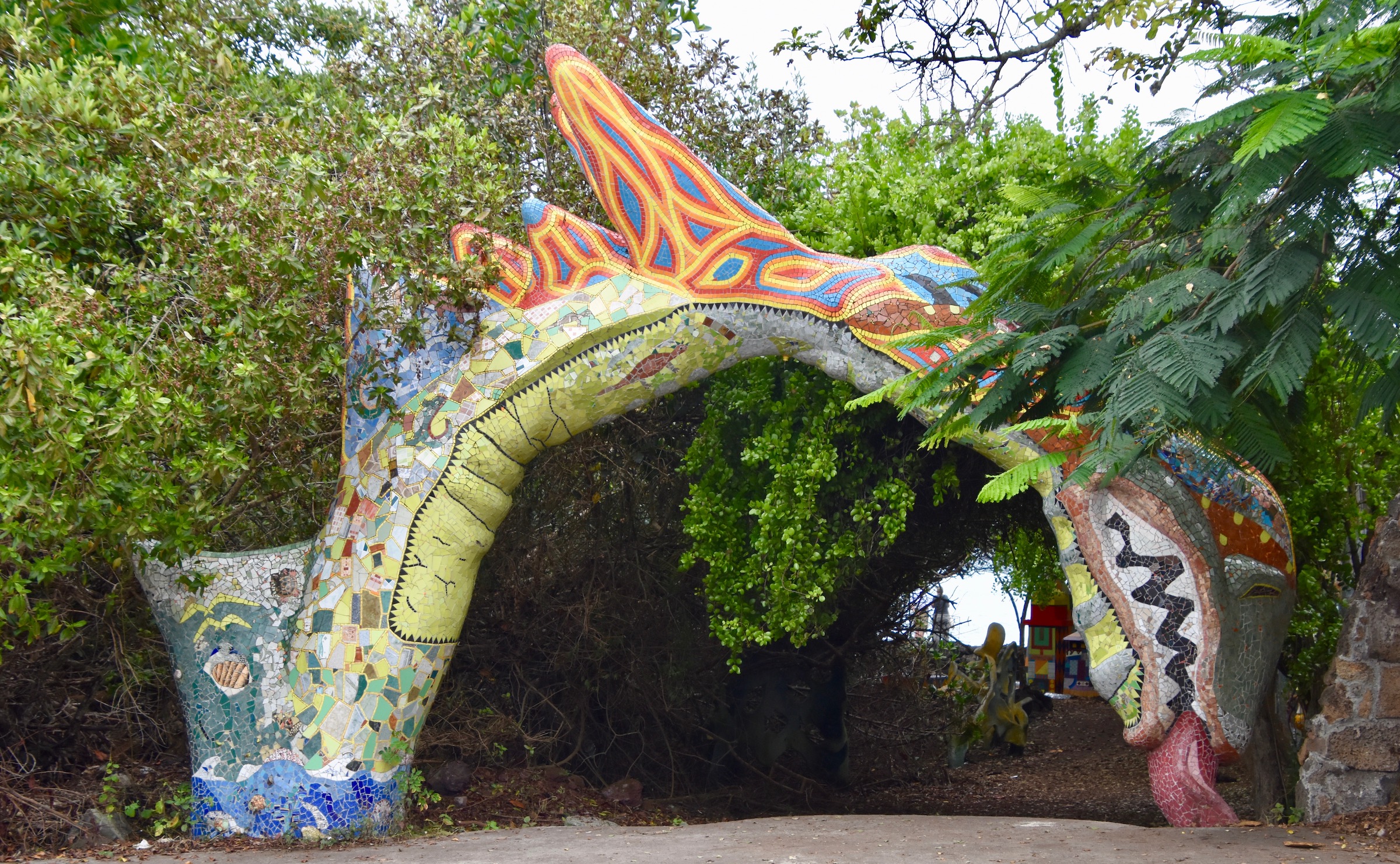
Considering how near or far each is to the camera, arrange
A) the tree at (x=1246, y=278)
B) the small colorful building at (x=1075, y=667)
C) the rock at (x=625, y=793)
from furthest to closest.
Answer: the small colorful building at (x=1075, y=667), the rock at (x=625, y=793), the tree at (x=1246, y=278)

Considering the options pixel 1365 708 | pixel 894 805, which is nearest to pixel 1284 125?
pixel 1365 708

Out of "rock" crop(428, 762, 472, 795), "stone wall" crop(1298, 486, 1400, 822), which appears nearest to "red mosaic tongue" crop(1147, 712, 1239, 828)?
"stone wall" crop(1298, 486, 1400, 822)

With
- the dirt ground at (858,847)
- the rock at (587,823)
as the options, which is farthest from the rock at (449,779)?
the dirt ground at (858,847)

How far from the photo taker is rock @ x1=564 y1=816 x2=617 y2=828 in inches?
264

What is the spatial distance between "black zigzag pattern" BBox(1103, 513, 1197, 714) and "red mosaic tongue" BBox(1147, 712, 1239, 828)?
0.12 metres

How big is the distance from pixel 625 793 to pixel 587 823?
98 centimetres

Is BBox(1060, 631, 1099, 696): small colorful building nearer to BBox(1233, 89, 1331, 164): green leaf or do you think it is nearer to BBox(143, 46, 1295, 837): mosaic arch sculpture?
BBox(143, 46, 1295, 837): mosaic arch sculpture

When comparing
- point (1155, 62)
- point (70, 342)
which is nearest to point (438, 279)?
point (70, 342)

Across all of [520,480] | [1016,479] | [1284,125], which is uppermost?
[1284,125]

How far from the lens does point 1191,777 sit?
5586 mm

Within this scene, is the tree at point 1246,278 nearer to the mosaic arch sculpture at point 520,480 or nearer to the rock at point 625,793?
the mosaic arch sculpture at point 520,480

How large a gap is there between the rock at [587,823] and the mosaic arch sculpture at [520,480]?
118cm

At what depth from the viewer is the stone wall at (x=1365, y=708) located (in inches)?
213

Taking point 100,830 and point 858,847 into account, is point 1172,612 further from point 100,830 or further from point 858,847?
point 100,830
